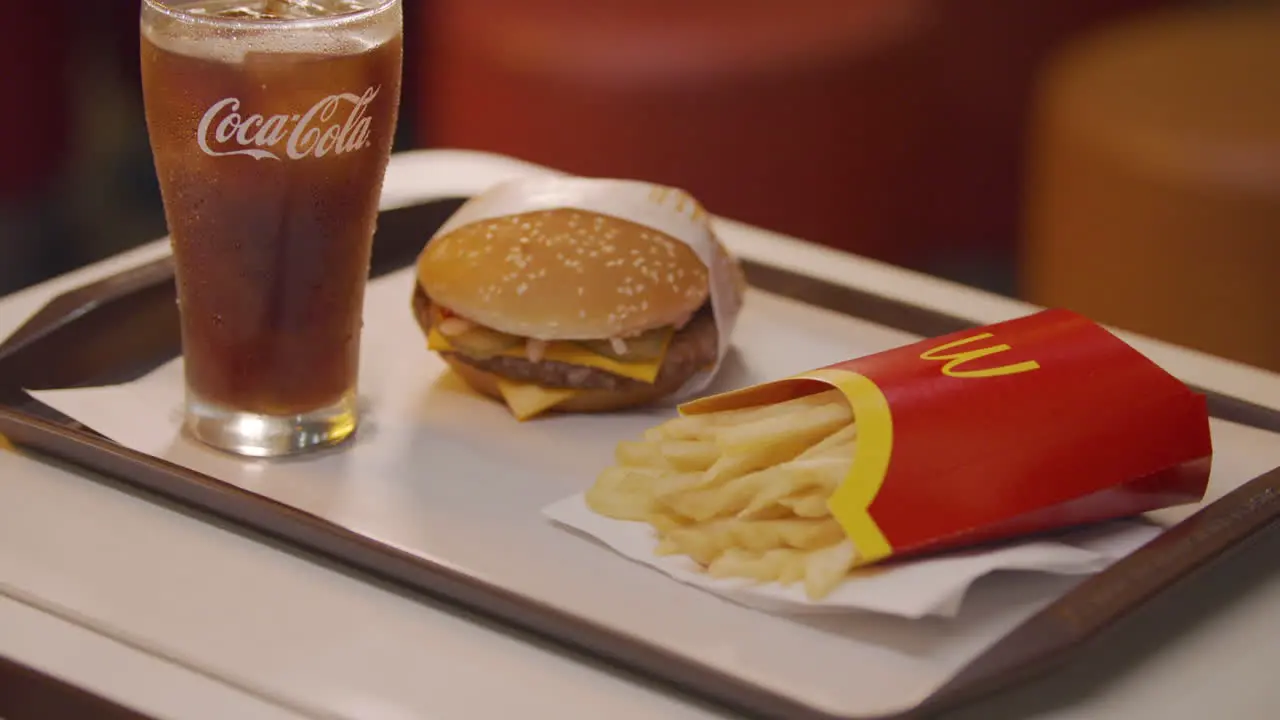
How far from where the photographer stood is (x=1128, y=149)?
2.83m

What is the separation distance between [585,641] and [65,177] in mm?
2984

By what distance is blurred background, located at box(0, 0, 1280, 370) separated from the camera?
2803 millimetres

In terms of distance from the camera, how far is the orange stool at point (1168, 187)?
273 cm

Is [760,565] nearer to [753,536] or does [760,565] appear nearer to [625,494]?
[753,536]

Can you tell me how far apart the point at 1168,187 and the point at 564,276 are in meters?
1.63

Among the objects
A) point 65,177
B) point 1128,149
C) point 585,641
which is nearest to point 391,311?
point 585,641

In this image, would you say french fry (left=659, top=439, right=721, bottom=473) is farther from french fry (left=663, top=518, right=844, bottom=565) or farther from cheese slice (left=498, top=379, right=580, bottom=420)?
cheese slice (left=498, top=379, right=580, bottom=420)

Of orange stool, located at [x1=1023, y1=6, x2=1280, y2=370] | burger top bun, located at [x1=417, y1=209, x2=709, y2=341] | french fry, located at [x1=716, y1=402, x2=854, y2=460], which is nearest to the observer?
french fry, located at [x1=716, y1=402, x2=854, y2=460]

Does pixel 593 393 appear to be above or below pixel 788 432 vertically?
below

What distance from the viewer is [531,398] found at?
4.76ft

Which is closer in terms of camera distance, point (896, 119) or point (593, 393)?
point (593, 393)

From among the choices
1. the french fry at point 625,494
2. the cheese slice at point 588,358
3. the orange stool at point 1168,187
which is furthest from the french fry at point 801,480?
the orange stool at point 1168,187

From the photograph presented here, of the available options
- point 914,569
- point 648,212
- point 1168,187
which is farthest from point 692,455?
point 1168,187

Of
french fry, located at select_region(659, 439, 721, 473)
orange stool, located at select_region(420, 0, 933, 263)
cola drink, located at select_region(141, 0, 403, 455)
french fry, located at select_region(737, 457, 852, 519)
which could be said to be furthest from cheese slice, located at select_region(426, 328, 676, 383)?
orange stool, located at select_region(420, 0, 933, 263)
